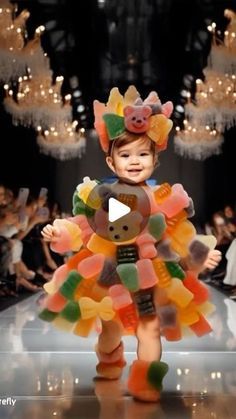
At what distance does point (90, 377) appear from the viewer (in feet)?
6.83

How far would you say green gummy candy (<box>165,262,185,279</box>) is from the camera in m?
1.90

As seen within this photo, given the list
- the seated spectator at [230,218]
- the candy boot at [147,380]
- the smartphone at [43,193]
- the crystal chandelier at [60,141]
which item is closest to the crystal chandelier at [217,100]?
the seated spectator at [230,218]

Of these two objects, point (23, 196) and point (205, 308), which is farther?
point (23, 196)

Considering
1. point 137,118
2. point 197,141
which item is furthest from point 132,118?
point 197,141

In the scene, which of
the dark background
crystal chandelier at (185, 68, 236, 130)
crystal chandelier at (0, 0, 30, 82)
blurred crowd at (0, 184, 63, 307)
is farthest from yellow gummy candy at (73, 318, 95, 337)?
crystal chandelier at (0, 0, 30, 82)

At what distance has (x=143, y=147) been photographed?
1.95 m

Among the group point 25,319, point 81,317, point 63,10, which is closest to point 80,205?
point 81,317

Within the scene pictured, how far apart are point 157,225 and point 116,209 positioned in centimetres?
14

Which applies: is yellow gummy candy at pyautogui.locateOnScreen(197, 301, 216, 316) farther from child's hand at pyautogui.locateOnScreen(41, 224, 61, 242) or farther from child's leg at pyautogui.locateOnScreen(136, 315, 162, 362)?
child's hand at pyautogui.locateOnScreen(41, 224, 61, 242)

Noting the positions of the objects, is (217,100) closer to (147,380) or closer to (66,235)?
(66,235)

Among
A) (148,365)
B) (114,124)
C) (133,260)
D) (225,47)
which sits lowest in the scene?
(148,365)

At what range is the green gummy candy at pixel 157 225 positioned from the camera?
1.89m

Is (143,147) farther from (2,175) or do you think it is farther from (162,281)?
(2,175)

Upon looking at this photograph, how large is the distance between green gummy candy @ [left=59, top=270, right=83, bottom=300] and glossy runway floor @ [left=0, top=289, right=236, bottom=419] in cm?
31
